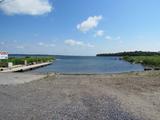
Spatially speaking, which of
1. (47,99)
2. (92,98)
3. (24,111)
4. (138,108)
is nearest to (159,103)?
(138,108)

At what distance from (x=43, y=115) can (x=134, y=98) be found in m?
6.67

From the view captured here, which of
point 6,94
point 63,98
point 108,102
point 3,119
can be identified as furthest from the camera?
point 6,94

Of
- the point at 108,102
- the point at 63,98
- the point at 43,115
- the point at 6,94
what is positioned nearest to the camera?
the point at 43,115

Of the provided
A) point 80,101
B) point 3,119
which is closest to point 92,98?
point 80,101

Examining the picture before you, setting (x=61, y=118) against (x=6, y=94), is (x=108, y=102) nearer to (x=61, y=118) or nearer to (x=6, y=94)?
(x=61, y=118)

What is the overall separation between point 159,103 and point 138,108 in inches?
74.1

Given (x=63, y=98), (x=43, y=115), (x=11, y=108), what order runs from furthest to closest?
(x=63, y=98) < (x=11, y=108) < (x=43, y=115)

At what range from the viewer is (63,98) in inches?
619

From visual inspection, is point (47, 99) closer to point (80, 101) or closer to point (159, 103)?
point (80, 101)

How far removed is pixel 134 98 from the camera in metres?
16.4

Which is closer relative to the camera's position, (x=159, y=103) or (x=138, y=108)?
(x=138, y=108)

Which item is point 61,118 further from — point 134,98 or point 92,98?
point 134,98

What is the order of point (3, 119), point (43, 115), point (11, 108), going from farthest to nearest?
1. point (11, 108)
2. point (43, 115)
3. point (3, 119)

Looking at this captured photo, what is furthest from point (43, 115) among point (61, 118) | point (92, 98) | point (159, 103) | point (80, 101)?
point (159, 103)
